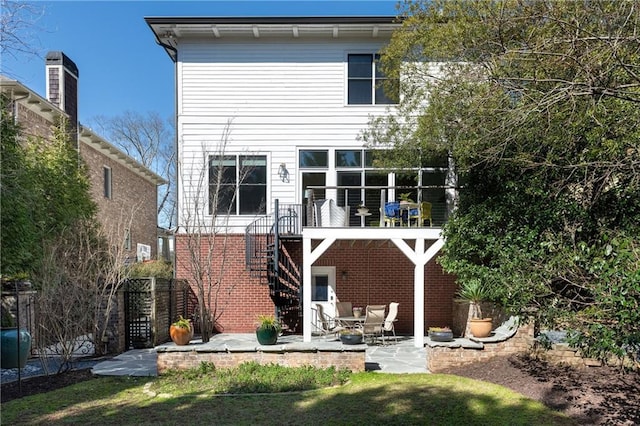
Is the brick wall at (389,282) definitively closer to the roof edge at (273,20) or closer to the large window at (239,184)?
the large window at (239,184)

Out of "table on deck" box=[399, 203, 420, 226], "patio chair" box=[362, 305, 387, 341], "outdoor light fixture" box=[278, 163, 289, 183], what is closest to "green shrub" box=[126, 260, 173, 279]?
"outdoor light fixture" box=[278, 163, 289, 183]

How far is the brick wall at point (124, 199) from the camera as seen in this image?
15.8 meters

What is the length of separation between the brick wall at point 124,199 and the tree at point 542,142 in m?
9.86

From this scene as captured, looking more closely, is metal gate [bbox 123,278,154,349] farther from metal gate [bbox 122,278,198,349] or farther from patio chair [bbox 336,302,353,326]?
patio chair [bbox 336,302,353,326]

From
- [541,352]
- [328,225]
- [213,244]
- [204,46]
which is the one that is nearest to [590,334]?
[541,352]

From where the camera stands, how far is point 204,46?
1228 cm

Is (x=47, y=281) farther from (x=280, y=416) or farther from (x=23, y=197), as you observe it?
(x=280, y=416)

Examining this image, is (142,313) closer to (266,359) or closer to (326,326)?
(266,359)

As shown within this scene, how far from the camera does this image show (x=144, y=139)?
31188mm

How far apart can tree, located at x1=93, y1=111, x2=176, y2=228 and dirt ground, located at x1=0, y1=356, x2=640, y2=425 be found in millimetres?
23398

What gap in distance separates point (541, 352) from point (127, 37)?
518 inches

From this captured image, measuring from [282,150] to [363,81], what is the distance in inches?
123

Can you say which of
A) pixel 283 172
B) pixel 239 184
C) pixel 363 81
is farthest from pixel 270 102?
pixel 363 81

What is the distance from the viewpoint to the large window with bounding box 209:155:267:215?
40.2 feet
